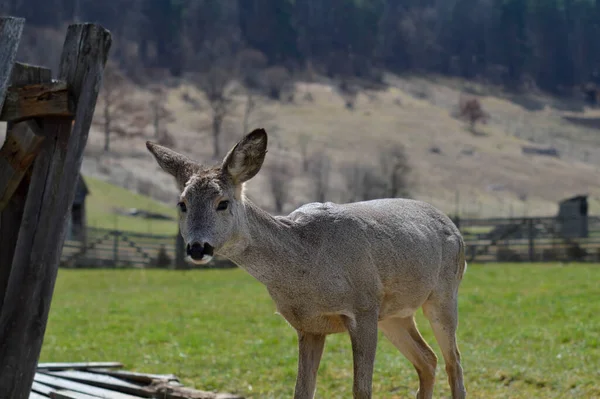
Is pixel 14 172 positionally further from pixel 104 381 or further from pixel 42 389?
pixel 104 381

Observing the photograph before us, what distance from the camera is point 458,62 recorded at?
172 meters

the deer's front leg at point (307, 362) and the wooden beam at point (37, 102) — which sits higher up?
the wooden beam at point (37, 102)

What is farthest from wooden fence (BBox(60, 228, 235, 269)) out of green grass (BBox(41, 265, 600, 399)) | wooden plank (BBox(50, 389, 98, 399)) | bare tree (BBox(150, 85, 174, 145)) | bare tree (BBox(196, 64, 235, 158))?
bare tree (BBox(196, 64, 235, 158))

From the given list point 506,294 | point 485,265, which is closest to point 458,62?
point 485,265

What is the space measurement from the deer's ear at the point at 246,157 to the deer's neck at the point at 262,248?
33 centimetres

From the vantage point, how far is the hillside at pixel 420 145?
8644 centimetres

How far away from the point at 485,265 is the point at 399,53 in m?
138

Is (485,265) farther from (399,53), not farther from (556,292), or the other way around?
(399,53)

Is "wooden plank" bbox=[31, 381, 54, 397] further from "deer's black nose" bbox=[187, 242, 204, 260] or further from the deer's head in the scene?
"deer's black nose" bbox=[187, 242, 204, 260]

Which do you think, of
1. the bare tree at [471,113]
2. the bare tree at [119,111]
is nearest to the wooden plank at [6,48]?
the bare tree at [119,111]

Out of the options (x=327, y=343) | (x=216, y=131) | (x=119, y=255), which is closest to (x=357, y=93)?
(x=216, y=131)

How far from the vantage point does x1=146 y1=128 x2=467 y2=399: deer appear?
706cm

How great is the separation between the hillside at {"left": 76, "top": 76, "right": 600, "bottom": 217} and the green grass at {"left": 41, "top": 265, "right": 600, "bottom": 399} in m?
50.8

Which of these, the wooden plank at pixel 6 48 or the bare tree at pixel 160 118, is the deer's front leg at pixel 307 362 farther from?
the bare tree at pixel 160 118
